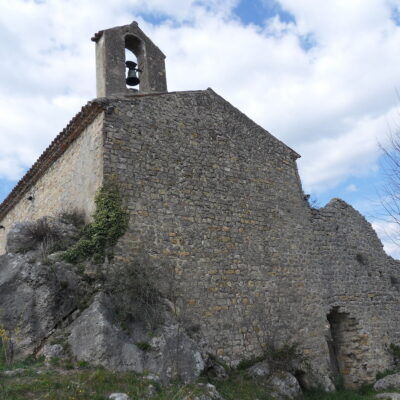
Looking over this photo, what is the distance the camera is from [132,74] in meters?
12.1

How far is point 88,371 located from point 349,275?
906 cm

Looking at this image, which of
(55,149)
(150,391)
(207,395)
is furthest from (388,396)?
(55,149)

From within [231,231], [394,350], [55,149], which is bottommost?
[394,350]

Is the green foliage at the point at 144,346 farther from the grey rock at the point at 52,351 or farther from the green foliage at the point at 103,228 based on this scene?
the green foliage at the point at 103,228

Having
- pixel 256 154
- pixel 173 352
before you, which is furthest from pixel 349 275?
pixel 173 352

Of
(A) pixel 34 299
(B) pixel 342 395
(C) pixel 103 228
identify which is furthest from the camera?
(B) pixel 342 395

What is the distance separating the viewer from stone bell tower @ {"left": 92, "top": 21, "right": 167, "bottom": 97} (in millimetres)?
11125

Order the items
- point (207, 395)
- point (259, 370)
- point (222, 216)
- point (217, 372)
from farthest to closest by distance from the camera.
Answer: point (222, 216) < point (259, 370) < point (217, 372) < point (207, 395)

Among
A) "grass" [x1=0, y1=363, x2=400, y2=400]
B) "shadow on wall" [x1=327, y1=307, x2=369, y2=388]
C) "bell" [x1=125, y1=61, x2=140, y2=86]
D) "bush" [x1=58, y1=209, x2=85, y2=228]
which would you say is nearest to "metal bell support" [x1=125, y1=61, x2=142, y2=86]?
"bell" [x1=125, y1=61, x2=140, y2=86]

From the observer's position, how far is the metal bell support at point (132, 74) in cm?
1210

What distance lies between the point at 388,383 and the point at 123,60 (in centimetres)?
1171

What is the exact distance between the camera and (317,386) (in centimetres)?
945

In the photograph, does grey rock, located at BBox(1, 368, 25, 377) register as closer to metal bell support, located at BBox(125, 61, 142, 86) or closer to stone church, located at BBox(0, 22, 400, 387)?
stone church, located at BBox(0, 22, 400, 387)

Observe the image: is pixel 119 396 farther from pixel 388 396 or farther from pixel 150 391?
pixel 388 396
